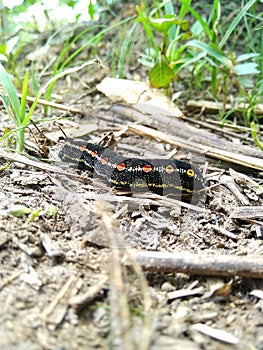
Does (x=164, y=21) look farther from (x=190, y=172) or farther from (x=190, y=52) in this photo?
(x=190, y=172)

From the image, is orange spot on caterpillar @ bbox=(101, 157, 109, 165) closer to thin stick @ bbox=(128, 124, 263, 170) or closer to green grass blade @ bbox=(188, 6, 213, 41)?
thin stick @ bbox=(128, 124, 263, 170)

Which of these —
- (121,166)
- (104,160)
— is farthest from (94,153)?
(121,166)

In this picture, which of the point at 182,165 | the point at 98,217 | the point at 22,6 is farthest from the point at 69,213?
the point at 22,6

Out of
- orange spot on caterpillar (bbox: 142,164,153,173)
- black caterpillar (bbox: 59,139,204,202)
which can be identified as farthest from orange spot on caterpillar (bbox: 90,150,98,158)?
orange spot on caterpillar (bbox: 142,164,153,173)

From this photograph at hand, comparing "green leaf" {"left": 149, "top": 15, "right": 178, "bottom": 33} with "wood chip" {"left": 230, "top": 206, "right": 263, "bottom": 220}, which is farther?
"green leaf" {"left": 149, "top": 15, "right": 178, "bottom": 33}

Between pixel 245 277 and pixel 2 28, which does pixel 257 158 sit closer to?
pixel 245 277
